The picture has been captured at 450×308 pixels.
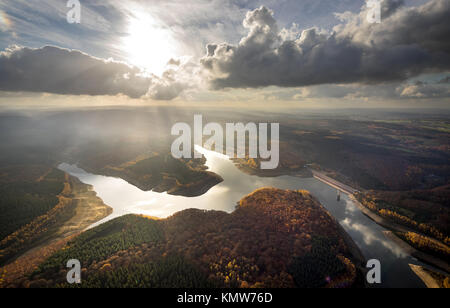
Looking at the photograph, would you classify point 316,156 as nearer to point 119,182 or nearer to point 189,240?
point 189,240

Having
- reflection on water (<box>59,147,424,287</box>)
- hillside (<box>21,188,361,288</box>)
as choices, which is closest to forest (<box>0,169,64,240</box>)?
reflection on water (<box>59,147,424,287</box>)

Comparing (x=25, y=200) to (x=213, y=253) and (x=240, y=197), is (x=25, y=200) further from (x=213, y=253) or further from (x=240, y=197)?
(x=240, y=197)

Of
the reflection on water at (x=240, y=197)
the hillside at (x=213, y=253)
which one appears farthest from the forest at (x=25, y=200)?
the hillside at (x=213, y=253)

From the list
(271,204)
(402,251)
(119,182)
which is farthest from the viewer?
(119,182)

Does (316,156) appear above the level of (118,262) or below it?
above

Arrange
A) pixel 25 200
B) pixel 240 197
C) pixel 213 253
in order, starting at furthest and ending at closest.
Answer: pixel 240 197 → pixel 25 200 → pixel 213 253

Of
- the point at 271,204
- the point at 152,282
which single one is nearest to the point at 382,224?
the point at 271,204

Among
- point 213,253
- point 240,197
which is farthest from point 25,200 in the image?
point 240,197
